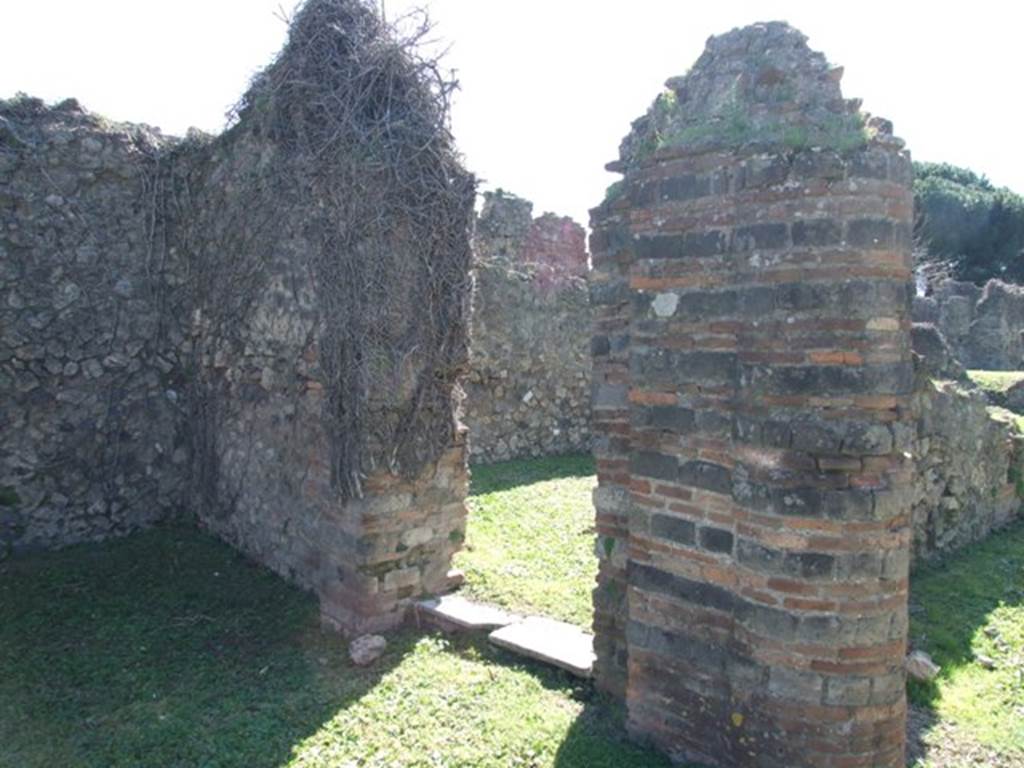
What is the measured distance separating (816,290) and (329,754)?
3163mm

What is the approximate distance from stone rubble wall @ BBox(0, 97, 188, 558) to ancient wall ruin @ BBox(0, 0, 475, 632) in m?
0.02

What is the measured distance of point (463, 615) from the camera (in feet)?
17.0

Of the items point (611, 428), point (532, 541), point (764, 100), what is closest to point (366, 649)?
point (611, 428)

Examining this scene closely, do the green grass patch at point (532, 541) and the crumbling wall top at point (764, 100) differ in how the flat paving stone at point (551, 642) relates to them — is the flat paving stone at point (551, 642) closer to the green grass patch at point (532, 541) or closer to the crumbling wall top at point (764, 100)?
the green grass patch at point (532, 541)

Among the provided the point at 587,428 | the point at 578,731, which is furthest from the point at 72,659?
the point at 587,428

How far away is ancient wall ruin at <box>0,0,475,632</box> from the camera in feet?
17.1

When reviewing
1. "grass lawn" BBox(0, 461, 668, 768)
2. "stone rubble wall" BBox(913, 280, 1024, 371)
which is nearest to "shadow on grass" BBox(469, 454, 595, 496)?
"grass lawn" BBox(0, 461, 668, 768)

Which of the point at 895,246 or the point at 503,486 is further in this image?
the point at 503,486

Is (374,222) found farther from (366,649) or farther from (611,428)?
(366,649)

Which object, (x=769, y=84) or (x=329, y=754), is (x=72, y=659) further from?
(x=769, y=84)

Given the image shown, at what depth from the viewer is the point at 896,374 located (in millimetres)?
3170

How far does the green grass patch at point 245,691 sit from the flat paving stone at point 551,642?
9 centimetres

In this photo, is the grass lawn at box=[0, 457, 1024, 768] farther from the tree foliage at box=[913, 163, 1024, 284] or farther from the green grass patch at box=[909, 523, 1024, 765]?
the tree foliage at box=[913, 163, 1024, 284]

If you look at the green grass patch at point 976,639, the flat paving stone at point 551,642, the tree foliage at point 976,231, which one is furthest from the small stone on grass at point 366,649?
→ the tree foliage at point 976,231
